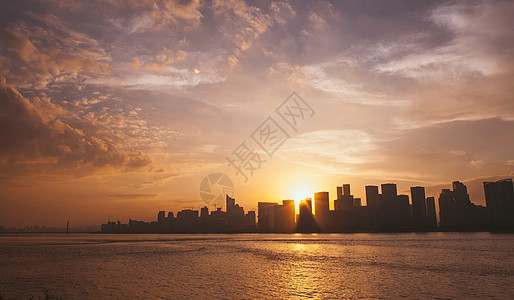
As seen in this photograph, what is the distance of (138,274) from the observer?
208 ft

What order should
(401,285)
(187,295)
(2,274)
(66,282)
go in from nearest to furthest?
(187,295), (401,285), (66,282), (2,274)

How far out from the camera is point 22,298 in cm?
4128

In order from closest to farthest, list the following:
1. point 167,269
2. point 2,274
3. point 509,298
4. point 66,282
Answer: point 509,298, point 66,282, point 2,274, point 167,269

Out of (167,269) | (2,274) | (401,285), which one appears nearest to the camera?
(401,285)

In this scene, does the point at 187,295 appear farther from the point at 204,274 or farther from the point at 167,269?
the point at 167,269

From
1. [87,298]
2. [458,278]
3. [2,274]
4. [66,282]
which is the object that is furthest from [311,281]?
[2,274]

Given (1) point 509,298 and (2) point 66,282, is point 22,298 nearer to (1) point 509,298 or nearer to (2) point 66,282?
(2) point 66,282

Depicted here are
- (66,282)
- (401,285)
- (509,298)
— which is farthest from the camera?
(66,282)

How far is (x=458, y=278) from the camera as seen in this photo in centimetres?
5550

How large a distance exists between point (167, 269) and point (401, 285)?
4500 cm

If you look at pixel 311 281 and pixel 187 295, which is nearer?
pixel 187 295

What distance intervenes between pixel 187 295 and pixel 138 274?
79.1ft

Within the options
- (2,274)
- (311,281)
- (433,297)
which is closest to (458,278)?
(433,297)

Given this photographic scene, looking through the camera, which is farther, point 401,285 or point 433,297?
point 401,285
